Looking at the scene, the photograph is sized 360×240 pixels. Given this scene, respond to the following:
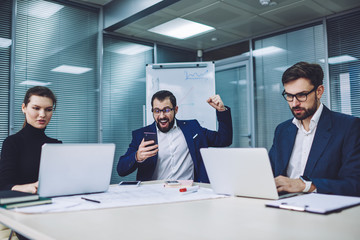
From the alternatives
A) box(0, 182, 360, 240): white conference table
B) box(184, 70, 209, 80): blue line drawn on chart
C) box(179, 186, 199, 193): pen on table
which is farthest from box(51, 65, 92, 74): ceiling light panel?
box(0, 182, 360, 240): white conference table

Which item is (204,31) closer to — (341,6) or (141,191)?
(341,6)

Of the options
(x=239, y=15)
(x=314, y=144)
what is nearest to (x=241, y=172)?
(x=314, y=144)

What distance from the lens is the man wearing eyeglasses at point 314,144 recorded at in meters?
1.45

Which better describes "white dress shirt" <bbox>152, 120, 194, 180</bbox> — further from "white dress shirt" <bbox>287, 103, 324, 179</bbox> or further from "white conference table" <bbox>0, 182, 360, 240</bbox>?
"white conference table" <bbox>0, 182, 360, 240</bbox>

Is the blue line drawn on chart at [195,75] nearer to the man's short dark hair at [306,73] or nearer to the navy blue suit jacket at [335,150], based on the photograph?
the man's short dark hair at [306,73]

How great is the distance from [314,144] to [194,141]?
1.16 m

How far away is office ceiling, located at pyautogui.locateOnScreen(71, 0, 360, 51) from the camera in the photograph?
375cm

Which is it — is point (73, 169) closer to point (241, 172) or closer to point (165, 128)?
point (241, 172)

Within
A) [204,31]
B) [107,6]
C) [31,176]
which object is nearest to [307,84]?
[31,176]

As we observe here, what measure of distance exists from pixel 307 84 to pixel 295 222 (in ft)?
3.37

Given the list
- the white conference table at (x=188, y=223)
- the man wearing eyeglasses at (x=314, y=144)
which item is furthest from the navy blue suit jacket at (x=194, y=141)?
the white conference table at (x=188, y=223)

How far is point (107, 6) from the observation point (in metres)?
4.38

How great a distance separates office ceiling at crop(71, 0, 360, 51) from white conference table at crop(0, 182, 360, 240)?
10.2 ft

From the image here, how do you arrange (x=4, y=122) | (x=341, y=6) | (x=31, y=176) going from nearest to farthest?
(x=31, y=176) < (x=4, y=122) < (x=341, y=6)
